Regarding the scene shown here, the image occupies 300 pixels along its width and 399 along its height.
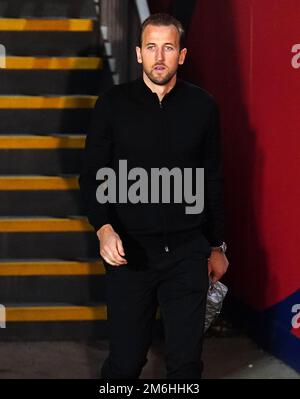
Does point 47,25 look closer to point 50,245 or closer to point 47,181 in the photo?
point 47,181

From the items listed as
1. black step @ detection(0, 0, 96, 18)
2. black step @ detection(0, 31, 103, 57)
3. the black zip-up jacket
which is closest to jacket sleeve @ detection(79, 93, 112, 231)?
the black zip-up jacket

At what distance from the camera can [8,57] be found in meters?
6.77

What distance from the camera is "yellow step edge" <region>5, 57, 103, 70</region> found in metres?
6.72

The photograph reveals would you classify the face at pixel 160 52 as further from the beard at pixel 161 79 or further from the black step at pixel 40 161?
the black step at pixel 40 161

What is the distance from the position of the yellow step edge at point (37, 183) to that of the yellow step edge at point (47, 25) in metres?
1.31

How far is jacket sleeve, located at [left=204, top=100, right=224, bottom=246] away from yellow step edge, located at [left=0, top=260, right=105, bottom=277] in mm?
2110

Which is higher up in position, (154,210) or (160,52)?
(160,52)

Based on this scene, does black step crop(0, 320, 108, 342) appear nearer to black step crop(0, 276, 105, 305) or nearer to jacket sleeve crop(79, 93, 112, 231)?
black step crop(0, 276, 105, 305)

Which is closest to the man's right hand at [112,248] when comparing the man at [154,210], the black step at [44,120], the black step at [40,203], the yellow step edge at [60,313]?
the man at [154,210]

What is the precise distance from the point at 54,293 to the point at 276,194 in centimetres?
151

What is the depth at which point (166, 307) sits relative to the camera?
384 centimetres

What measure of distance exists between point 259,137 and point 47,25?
2035mm

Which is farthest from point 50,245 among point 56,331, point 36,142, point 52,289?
point 36,142

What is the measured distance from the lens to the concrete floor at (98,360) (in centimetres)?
529
